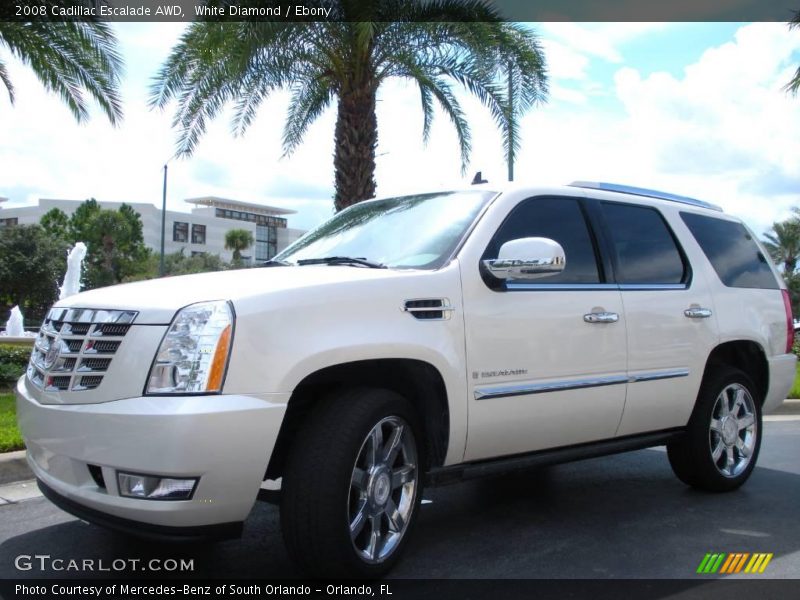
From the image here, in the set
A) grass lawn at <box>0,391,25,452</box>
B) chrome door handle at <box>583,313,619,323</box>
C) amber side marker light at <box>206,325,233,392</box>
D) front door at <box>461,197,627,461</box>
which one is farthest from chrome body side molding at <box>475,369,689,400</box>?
grass lawn at <box>0,391,25,452</box>

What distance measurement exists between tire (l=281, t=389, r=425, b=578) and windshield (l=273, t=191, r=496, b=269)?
0.83 metres

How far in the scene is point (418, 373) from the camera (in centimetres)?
368

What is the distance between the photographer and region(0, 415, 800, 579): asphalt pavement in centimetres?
376

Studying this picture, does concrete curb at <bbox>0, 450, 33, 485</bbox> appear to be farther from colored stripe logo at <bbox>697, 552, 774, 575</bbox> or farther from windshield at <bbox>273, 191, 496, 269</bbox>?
colored stripe logo at <bbox>697, 552, 774, 575</bbox>

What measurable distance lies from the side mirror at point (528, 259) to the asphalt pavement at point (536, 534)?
4.63 feet

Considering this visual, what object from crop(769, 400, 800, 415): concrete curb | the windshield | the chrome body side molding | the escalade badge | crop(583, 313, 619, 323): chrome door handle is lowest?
crop(769, 400, 800, 415): concrete curb

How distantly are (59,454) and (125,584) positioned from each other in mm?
684

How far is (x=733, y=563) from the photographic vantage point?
3887 mm

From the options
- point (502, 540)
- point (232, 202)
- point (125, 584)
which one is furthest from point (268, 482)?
point (232, 202)

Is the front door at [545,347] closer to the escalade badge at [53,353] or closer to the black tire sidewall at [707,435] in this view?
the black tire sidewall at [707,435]

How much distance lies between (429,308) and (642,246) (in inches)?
76.3

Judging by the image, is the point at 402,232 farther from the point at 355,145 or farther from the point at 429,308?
the point at 355,145

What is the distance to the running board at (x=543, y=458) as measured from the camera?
380 cm

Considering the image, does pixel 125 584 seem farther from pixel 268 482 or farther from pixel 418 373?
pixel 418 373
